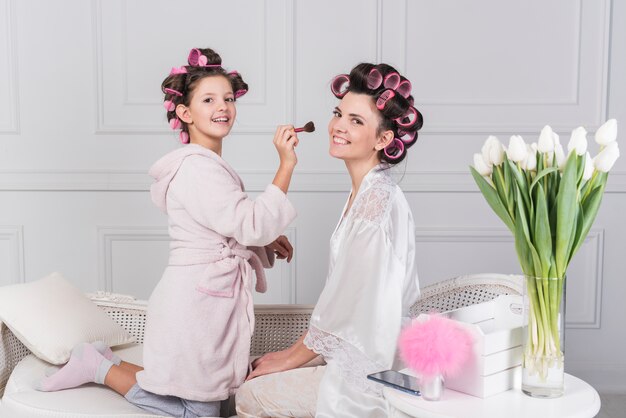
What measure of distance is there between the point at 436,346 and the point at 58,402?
113 cm

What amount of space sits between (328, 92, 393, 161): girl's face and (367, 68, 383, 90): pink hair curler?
0.04 m

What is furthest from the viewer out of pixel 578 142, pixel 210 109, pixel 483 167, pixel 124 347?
pixel 124 347

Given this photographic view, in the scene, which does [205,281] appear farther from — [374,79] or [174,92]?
[374,79]

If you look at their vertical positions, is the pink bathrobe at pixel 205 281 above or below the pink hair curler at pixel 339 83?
below

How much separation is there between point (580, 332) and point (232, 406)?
6.69 ft

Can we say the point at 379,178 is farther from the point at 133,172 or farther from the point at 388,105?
the point at 133,172

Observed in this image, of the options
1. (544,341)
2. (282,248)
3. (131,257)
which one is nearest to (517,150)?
(544,341)

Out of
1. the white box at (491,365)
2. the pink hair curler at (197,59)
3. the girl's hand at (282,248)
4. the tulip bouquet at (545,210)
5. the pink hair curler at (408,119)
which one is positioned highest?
the pink hair curler at (197,59)

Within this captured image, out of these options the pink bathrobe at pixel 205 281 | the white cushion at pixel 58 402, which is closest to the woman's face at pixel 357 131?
the pink bathrobe at pixel 205 281

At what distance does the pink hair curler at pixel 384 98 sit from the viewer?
204 centimetres

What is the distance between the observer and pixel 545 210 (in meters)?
1.48

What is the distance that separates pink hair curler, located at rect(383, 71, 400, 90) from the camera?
203cm

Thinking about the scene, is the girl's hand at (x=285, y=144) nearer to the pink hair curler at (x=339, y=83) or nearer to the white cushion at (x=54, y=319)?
the pink hair curler at (x=339, y=83)

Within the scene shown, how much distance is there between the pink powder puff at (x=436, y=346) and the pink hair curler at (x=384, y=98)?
2.37ft
